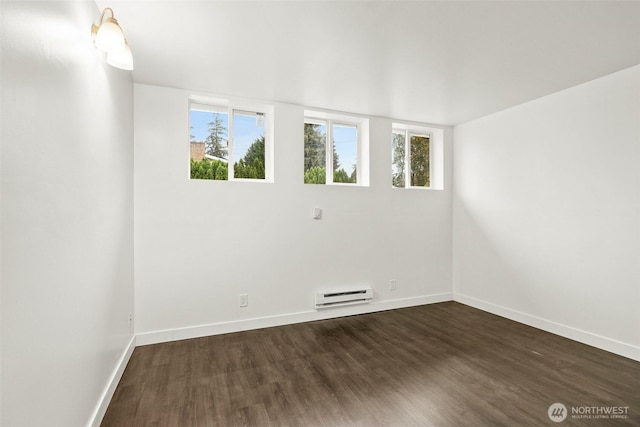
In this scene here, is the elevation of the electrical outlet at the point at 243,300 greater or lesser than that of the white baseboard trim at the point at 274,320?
greater

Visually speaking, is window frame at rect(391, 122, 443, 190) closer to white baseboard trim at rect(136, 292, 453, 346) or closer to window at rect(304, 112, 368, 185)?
window at rect(304, 112, 368, 185)

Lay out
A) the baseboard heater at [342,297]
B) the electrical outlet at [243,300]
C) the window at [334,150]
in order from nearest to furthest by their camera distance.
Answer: the electrical outlet at [243,300], the baseboard heater at [342,297], the window at [334,150]

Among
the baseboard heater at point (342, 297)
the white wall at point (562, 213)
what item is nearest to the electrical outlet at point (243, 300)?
the baseboard heater at point (342, 297)

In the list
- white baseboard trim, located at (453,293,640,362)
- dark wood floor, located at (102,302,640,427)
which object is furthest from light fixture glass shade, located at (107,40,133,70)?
white baseboard trim, located at (453,293,640,362)

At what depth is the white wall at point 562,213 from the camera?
8.82ft

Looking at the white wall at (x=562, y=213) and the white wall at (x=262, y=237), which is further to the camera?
the white wall at (x=262, y=237)

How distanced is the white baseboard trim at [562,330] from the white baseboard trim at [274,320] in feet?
1.89

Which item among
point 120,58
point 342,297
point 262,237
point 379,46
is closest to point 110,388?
point 262,237

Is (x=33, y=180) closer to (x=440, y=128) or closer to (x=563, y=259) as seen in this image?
Result: (x=563, y=259)

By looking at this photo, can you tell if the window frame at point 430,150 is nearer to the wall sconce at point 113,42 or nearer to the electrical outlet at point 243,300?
the electrical outlet at point 243,300

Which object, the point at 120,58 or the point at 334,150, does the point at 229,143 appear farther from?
the point at 120,58

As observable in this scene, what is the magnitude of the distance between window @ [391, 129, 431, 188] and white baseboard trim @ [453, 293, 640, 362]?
1816 millimetres

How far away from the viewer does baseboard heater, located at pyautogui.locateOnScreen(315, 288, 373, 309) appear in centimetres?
362

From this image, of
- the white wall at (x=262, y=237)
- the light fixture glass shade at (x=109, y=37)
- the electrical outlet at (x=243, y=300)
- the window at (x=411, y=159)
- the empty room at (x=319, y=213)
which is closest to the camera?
the empty room at (x=319, y=213)
